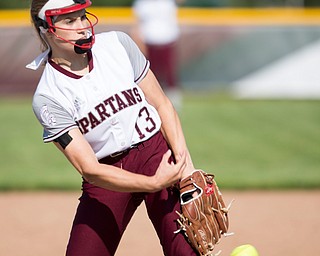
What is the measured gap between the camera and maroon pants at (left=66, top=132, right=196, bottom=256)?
400 centimetres

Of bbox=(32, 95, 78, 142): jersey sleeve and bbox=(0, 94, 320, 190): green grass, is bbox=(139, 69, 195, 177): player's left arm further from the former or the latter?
bbox=(0, 94, 320, 190): green grass

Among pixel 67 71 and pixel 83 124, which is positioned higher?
pixel 67 71

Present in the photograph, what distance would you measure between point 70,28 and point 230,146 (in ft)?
21.3

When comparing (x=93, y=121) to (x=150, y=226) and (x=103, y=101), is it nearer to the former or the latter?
(x=103, y=101)

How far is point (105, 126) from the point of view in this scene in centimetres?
399

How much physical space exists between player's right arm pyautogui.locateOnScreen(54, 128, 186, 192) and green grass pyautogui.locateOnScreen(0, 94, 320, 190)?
4388 millimetres

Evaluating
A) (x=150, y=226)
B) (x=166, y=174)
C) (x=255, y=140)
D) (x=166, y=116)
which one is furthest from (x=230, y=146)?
(x=166, y=174)

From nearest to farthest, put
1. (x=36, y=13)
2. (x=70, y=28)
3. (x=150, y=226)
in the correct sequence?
(x=70, y=28)
(x=36, y=13)
(x=150, y=226)

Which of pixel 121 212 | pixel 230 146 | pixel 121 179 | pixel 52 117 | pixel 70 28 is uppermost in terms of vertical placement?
pixel 70 28

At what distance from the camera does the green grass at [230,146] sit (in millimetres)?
8500

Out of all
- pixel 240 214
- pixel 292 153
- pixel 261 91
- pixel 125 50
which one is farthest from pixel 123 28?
pixel 125 50

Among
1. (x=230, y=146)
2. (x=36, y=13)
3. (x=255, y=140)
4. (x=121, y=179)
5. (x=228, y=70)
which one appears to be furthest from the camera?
(x=228, y=70)

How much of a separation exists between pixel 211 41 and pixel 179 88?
3.72ft

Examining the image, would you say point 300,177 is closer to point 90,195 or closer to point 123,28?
point 90,195
